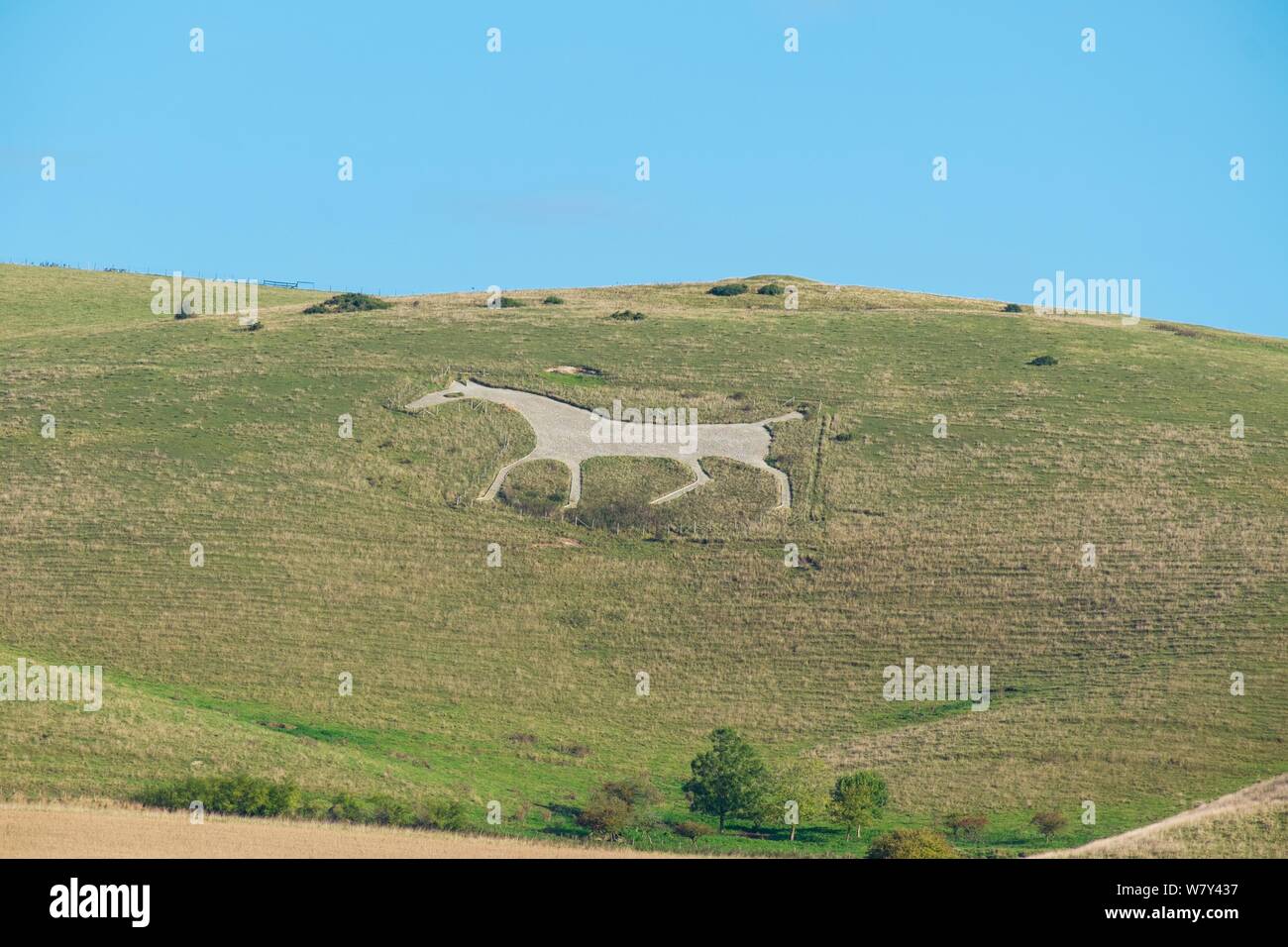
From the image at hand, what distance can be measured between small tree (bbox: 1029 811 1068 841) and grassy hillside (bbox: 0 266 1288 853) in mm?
832

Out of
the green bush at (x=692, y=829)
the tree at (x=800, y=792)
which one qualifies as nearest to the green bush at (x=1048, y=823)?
the tree at (x=800, y=792)

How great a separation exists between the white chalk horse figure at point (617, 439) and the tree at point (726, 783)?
90.8 feet

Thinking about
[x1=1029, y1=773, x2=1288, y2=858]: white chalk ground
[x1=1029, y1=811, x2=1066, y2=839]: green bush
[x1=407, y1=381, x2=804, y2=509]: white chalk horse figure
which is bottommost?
[x1=1029, y1=811, x2=1066, y2=839]: green bush

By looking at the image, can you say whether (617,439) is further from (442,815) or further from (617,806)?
(442,815)

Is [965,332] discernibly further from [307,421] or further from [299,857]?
[299,857]

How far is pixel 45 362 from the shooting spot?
289ft

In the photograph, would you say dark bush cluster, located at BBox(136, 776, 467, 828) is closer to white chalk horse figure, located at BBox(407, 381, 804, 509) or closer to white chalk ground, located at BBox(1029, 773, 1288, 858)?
white chalk ground, located at BBox(1029, 773, 1288, 858)

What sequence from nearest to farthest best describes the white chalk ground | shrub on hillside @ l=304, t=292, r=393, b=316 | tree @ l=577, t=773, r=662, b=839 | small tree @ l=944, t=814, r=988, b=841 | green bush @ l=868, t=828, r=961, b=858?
the white chalk ground → green bush @ l=868, t=828, r=961, b=858 → tree @ l=577, t=773, r=662, b=839 → small tree @ l=944, t=814, r=988, b=841 → shrub on hillside @ l=304, t=292, r=393, b=316

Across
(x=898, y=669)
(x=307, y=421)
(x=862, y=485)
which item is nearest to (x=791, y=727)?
(x=898, y=669)

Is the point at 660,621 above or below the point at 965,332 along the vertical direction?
below

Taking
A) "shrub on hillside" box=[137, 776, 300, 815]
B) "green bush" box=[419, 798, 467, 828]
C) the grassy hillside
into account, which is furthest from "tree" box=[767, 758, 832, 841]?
"shrub on hillside" box=[137, 776, 300, 815]

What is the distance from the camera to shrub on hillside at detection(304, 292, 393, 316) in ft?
350
